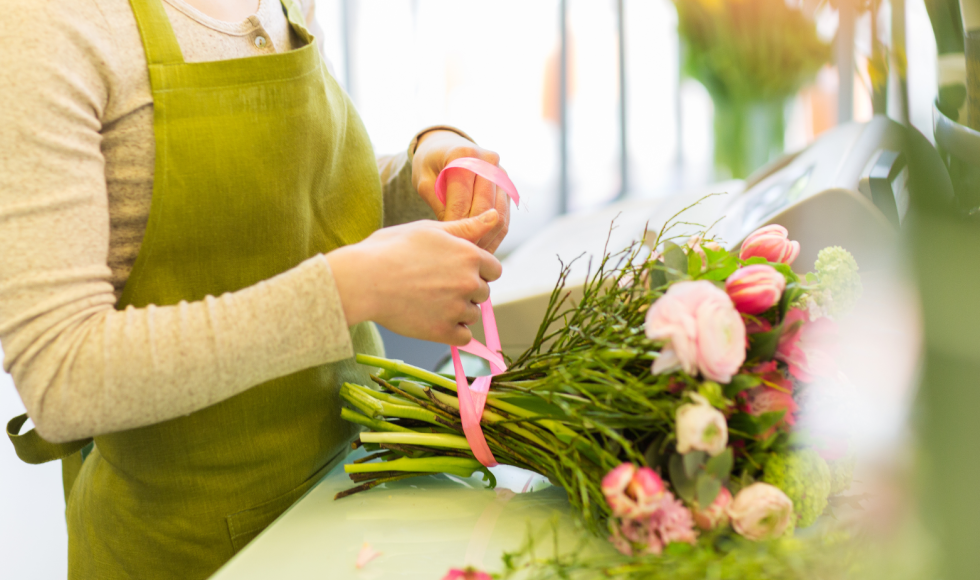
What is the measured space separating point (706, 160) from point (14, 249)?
1.67 m

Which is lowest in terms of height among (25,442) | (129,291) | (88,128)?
(25,442)

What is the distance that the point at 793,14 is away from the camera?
0.61 meters

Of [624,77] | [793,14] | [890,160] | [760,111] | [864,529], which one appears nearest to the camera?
[864,529]

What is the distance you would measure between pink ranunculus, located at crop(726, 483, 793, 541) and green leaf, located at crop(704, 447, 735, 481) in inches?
0.8

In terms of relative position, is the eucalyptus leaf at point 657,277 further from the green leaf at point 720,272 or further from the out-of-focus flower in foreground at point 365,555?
the out-of-focus flower in foreground at point 365,555

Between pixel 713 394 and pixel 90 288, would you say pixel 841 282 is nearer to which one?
pixel 713 394

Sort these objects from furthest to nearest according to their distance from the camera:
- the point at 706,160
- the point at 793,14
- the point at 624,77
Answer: the point at 624,77 → the point at 706,160 → the point at 793,14

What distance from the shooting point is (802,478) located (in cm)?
41

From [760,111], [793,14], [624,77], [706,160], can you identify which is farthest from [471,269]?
[624,77]

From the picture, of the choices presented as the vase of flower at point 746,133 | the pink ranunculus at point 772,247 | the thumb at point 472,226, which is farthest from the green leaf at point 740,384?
the vase of flower at point 746,133

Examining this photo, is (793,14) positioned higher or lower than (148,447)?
higher

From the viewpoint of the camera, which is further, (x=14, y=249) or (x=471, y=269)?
(x=471, y=269)

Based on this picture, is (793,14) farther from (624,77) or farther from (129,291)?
(624,77)

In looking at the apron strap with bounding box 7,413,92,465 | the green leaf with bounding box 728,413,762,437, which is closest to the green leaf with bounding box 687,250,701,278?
the green leaf with bounding box 728,413,762,437
